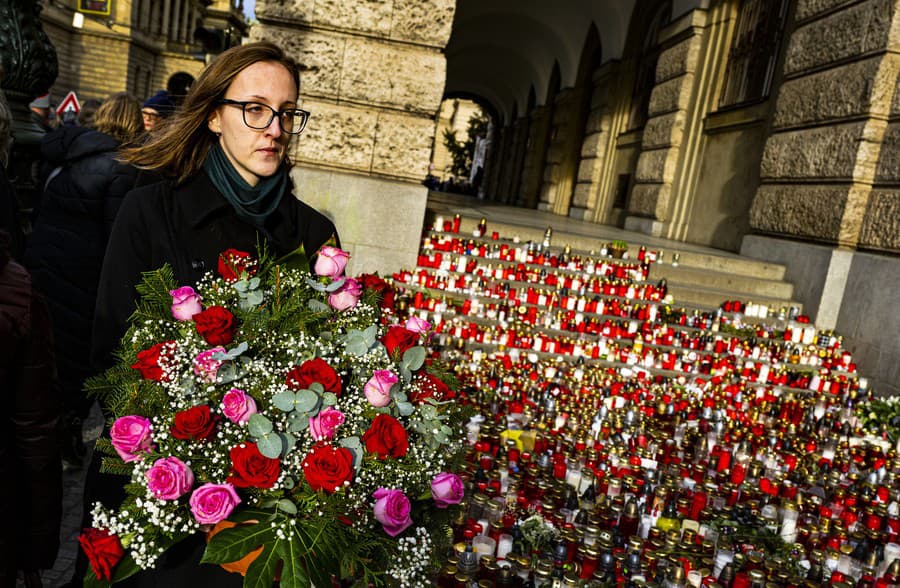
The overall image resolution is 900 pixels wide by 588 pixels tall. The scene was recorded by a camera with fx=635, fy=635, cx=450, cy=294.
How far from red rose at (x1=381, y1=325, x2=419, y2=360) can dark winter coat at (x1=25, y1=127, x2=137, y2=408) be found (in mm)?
2751

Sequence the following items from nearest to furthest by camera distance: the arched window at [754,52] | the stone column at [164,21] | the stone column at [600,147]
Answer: the arched window at [754,52], the stone column at [600,147], the stone column at [164,21]

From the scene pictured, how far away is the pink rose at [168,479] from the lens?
1228 mm

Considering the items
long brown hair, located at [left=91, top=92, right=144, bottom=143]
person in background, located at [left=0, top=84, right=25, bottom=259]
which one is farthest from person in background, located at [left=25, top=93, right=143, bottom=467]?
person in background, located at [left=0, top=84, right=25, bottom=259]

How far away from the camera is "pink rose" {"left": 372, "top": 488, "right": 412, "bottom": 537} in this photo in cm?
134

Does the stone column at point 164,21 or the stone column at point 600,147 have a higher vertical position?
the stone column at point 164,21

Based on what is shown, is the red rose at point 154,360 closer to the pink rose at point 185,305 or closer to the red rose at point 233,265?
the pink rose at point 185,305

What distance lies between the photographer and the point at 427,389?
5.33 feet

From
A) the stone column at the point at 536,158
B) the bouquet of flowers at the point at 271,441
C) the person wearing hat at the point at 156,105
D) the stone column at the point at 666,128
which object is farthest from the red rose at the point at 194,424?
the stone column at the point at 536,158

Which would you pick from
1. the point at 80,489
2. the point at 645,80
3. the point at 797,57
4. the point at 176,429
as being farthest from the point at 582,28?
the point at 176,429

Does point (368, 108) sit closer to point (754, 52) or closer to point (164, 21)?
point (754, 52)

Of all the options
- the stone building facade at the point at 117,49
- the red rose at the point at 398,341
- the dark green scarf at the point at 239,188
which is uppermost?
the stone building facade at the point at 117,49

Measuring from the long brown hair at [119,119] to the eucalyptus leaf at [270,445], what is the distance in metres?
3.52

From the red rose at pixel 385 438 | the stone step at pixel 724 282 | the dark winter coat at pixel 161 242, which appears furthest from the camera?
the stone step at pixel 724 282

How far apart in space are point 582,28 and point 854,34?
37.4 feet
